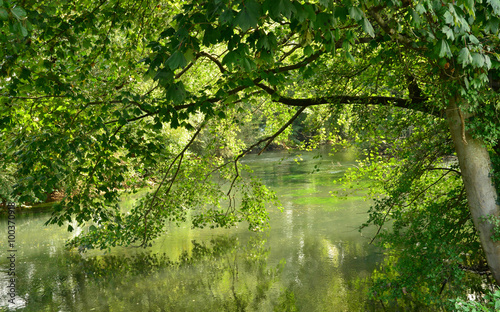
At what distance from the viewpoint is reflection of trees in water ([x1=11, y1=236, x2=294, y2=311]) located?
6.96 meters

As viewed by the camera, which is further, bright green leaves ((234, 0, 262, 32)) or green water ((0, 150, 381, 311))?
green water ((0, 150, 381, 311))

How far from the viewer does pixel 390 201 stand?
227 inches

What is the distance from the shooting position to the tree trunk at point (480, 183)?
14.2 ft

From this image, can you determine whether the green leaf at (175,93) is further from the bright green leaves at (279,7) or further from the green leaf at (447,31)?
the green leaf at (447,31)

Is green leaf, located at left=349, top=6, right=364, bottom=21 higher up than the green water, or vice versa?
green leaf, located at left=349, top=6, right=364, bottom=21

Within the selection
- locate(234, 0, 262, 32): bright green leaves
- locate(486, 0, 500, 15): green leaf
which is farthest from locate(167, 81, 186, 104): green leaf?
locate(486, 0, 500, 15): green leaf

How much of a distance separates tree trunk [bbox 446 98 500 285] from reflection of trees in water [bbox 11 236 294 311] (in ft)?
10.7

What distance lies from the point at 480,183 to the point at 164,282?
5.84m

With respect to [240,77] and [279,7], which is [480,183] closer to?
[240,77]

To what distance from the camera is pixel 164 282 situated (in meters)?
7.97

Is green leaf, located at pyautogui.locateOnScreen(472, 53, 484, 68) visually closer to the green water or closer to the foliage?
the foliage

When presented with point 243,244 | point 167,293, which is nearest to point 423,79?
point 167,293

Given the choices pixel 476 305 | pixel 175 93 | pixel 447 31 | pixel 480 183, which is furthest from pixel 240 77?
pixel 476 305

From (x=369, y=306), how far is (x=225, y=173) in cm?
320
